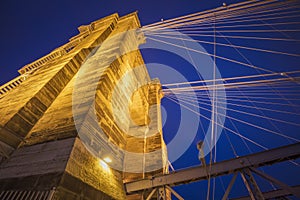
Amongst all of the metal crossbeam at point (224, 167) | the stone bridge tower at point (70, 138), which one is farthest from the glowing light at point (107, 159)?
the metal crossbeam at point (224, 167)

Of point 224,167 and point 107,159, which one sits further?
point 107,159

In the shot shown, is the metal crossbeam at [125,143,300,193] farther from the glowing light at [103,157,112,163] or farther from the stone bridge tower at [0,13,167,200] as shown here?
the glowing light at [103,157,112,163]

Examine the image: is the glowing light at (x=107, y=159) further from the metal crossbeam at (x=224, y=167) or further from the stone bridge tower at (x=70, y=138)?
the metal crossbeam at (x=224, y=167)

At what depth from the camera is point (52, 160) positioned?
4211mm

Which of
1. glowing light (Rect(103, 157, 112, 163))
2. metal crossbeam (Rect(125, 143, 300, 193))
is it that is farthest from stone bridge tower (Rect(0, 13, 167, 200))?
metal crossbeam (Rect(125, 143, 300, 193))

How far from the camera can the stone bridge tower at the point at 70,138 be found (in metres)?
3.90

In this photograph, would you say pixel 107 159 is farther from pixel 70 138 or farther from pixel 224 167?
pixel 224 167

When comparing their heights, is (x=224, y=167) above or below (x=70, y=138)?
below

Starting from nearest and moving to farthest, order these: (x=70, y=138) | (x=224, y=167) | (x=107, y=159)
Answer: (x=70, y=138) < (x=224, y=167) < (x=107, y=159)

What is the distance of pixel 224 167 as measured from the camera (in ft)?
16.3

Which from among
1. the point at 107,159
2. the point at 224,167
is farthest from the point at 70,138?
the point at 224,167

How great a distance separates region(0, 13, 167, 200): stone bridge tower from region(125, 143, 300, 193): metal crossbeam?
93 cm

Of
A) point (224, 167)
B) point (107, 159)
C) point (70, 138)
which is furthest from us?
point (107, 159)

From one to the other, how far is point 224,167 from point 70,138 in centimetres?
465
